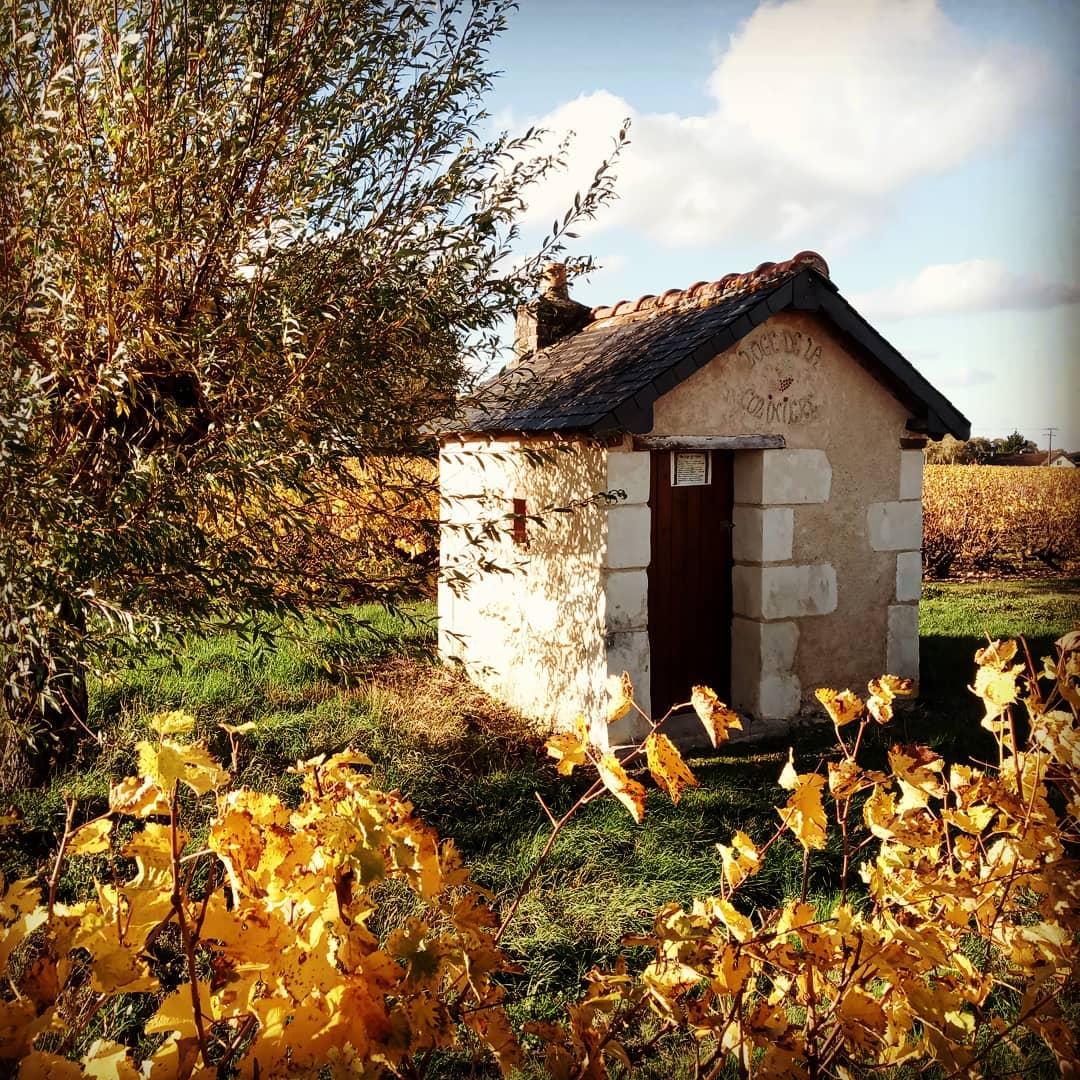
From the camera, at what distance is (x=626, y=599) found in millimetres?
6223

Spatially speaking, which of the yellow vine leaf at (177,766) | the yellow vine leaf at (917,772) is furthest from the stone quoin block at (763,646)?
the yellow vine leaf at (177,766)

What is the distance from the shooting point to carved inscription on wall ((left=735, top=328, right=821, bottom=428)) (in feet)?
22.0

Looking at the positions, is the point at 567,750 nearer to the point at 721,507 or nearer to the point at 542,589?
the point at 542,589

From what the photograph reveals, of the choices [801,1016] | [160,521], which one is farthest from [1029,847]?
[160,521]

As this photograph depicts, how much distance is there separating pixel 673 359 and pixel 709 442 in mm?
778

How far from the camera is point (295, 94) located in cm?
407

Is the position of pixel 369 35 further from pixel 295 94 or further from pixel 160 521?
pixel 160 521

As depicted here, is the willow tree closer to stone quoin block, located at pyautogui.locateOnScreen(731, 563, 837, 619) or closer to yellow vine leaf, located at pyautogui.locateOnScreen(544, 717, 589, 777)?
yellow vine leaf, located at pyautogui.locateOnScreen(544, 717, 589, 777)

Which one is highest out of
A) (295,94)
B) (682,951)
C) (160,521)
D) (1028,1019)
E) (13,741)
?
(295,94)

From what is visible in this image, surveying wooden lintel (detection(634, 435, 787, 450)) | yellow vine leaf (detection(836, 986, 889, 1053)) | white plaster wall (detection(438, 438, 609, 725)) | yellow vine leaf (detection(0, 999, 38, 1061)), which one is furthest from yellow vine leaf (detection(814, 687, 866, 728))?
wooden lintel (detection(634, 435, 787, 450))

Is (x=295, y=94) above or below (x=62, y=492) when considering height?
above

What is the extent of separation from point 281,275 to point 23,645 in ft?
6.77

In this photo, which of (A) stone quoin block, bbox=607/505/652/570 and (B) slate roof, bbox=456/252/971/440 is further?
(A) stone quoin block, bbox=607/505/652/570

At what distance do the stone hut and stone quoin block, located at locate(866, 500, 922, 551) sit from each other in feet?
0.06
